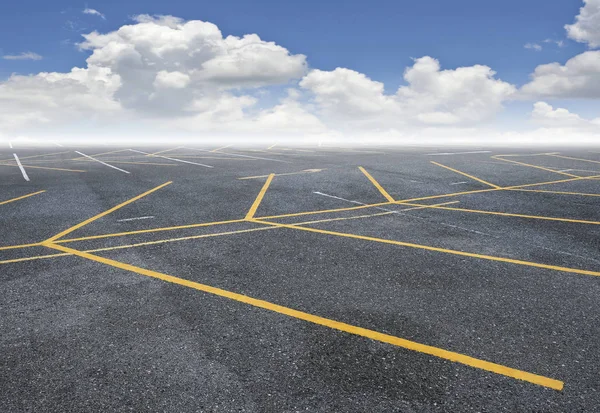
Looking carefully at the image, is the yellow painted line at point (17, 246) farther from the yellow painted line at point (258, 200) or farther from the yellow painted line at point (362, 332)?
the yellow painted line at point (258, 200)

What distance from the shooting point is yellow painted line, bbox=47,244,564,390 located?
2924mm

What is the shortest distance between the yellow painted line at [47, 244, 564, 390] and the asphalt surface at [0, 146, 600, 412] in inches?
1.0

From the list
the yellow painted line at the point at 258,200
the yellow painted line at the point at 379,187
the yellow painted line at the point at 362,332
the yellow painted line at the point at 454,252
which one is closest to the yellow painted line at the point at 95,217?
the yellow painted line at the point at 362,332

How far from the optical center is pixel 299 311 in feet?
12.8

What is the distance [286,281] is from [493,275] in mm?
2544

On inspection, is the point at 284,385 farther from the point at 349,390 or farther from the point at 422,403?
the point at 422,403

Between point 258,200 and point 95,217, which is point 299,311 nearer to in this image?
point 95,217

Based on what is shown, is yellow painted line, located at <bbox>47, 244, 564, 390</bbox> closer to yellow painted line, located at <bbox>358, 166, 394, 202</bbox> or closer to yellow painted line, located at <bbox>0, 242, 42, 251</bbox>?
yellow painted line, located at <bbox>0, 242, 42, 251</bbox>

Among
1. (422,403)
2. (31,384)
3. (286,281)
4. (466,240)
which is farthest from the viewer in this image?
(466,240)

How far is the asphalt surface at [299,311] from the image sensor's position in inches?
109

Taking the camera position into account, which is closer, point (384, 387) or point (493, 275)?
point (384, 387)

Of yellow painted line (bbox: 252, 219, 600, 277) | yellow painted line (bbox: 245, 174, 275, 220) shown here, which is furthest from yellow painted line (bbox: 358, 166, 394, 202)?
yellow painted line (bbox: 252, 219, 600, 277)

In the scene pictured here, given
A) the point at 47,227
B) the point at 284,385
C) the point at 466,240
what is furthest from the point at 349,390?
the point at 47,227

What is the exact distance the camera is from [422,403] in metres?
2.65
